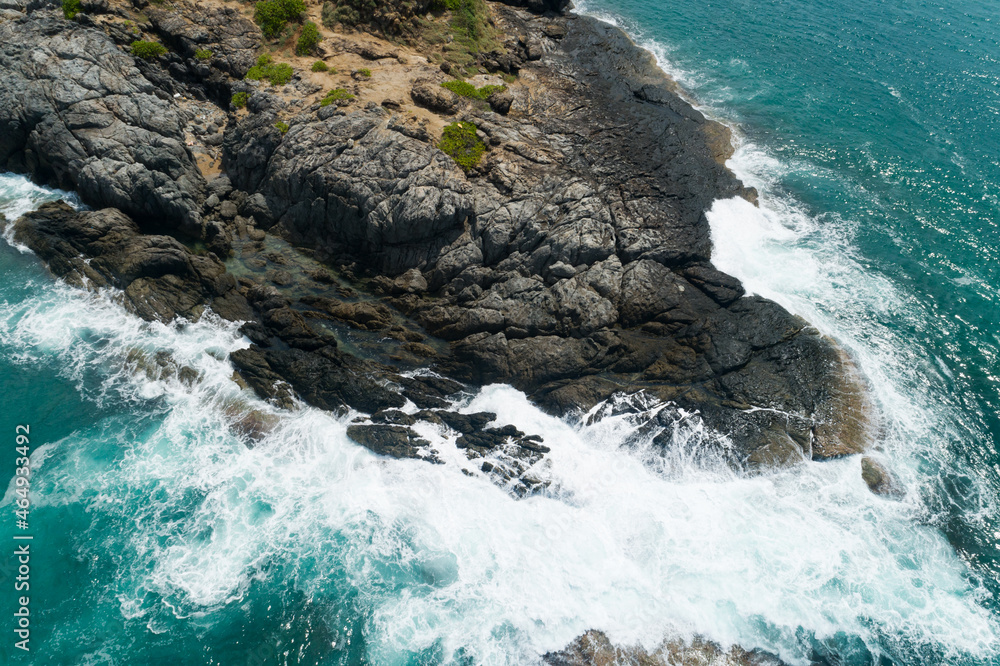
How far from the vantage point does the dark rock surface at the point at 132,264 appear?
34406 mm

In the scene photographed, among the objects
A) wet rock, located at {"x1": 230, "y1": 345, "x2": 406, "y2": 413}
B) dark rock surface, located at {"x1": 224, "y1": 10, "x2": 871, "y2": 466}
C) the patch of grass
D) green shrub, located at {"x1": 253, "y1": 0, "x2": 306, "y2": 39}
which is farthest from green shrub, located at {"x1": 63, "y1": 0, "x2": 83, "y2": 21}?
wet rock, located at {"x1": 230, "y1": 345, "x2": 406, "y2": 413}

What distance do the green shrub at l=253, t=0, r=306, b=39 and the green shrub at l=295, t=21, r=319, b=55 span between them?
87.9 inches

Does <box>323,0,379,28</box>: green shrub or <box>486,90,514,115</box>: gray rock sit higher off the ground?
<box>323,0,379,28</box>: green shrub

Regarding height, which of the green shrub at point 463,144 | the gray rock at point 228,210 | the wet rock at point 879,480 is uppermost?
the green shrub at point 463,144

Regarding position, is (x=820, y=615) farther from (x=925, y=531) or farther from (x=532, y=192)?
(x=532, y=192)

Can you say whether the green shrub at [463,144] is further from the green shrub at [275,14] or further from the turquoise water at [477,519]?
the green shrub at [275,14]

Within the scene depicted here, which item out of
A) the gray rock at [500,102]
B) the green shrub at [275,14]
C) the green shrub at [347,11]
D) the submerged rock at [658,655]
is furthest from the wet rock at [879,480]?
the green shrub at [275,14]

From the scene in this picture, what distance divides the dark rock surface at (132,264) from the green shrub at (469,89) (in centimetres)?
2197

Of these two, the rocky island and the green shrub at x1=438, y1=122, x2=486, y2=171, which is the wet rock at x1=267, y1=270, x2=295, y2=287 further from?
the green shrub at x1=438, y1=122, x2=486, y2=171

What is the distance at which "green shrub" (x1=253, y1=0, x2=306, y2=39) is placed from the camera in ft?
143

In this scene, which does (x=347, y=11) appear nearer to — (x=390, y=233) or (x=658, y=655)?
(x=390, y=233)

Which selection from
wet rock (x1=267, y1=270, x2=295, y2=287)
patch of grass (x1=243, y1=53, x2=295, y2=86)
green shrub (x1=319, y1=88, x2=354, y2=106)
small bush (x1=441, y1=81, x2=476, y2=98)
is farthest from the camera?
small bush (x1=441, y1=81, x2=476, y2=98)

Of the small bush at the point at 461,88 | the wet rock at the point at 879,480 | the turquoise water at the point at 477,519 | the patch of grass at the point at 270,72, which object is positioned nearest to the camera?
the turquoise water at the point at 477,519

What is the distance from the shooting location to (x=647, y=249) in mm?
36406
